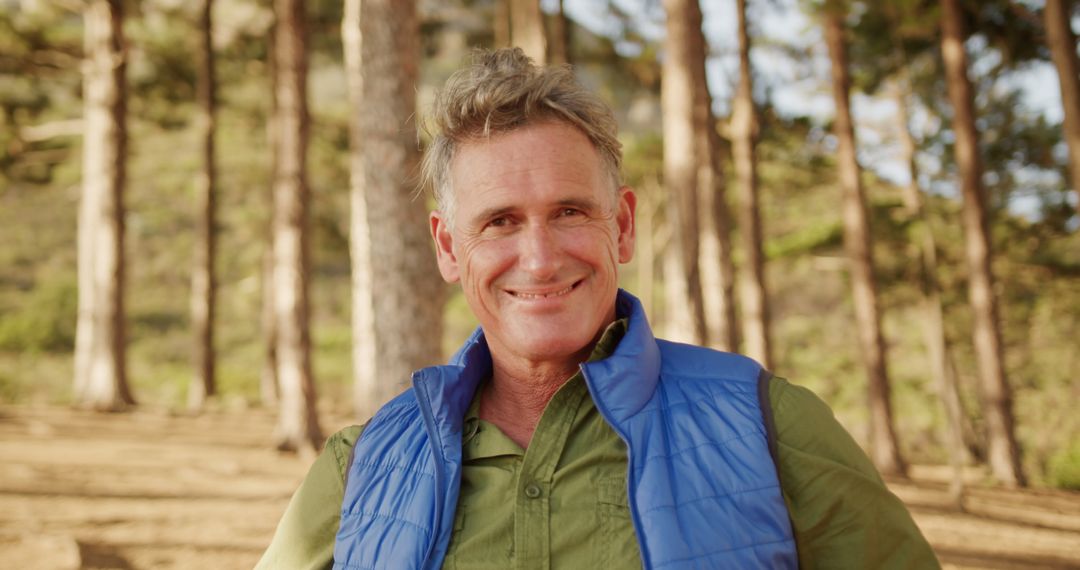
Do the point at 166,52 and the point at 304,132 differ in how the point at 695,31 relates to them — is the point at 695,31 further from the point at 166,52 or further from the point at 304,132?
the point at 166,52

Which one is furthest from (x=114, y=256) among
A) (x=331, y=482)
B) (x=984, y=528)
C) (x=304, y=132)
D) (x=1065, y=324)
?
(x=1065, y=324)

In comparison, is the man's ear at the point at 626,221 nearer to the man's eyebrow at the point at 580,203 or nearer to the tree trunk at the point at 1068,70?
the man's eyebrow at the point at 580,203

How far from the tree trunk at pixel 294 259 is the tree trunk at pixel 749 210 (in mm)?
6184

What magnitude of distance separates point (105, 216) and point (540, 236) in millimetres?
14549

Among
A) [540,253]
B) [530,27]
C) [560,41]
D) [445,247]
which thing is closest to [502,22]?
[560,41]

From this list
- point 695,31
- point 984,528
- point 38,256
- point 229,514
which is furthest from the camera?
point 38,256

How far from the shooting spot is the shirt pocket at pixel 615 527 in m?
1.51

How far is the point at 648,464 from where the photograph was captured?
4.95 ft

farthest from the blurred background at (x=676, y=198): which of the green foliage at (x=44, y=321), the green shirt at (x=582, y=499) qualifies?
the green shirt at (x=582, y=499)

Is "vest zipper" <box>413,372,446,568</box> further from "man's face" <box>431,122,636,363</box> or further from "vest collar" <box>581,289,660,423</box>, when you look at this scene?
"vest collar" <box>581,289,660,423</box>

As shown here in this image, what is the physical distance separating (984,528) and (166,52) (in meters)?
17.2

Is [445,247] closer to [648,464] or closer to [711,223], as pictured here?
[648,464]

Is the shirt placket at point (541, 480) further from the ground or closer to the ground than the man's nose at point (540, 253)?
closer to the ground

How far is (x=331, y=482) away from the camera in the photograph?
181cm
